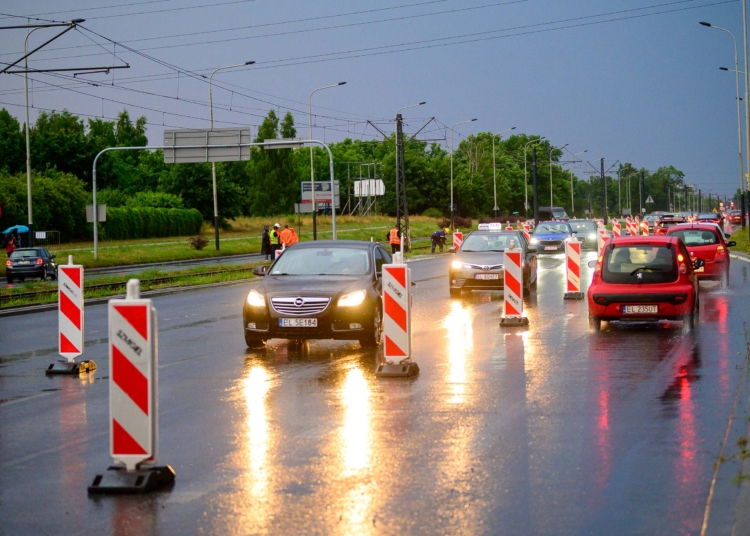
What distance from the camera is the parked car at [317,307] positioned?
14.2m

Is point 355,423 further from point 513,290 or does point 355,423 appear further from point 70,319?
point 513,290

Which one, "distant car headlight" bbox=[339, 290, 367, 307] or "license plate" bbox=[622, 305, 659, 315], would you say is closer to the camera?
"distant car headlight" bbox=[339, 290, 367, 307]

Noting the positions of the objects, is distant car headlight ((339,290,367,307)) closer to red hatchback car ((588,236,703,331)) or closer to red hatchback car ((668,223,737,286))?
red hatchback car ((588,236,703,331))

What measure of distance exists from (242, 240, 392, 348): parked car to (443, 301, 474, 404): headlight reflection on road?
1.19 metres

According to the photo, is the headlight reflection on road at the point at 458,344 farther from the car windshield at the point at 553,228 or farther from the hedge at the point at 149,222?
the hedge at the point at 149,222

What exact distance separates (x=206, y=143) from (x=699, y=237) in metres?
27.6

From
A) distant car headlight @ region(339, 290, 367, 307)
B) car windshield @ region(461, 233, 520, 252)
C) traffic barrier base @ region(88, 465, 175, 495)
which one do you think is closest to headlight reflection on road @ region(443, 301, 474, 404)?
distant car headlight @ region(339, 290, 367, 307)

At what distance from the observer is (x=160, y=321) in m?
20.1

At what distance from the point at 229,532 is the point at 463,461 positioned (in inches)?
86.9

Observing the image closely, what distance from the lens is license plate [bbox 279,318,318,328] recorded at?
14.1m

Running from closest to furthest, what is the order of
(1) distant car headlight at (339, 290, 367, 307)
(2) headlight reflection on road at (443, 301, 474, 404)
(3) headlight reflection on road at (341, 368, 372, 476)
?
1. (3) headlight reflection on road at (341, 368, 372, 476)
2. (2) headlight reflection on road at (443, 301, 474, 404)
3. (1) distant car headlight at (339, 290, 367, 307)

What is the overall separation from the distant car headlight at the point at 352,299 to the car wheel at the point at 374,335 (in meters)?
0.34

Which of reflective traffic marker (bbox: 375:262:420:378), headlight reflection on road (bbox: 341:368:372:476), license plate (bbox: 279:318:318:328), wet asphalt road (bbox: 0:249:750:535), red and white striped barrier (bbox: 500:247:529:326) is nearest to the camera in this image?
wet asphalt road (bbox: 0:249:750:535)

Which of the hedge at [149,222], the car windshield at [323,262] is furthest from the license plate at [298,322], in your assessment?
the hedge at [149,222]
